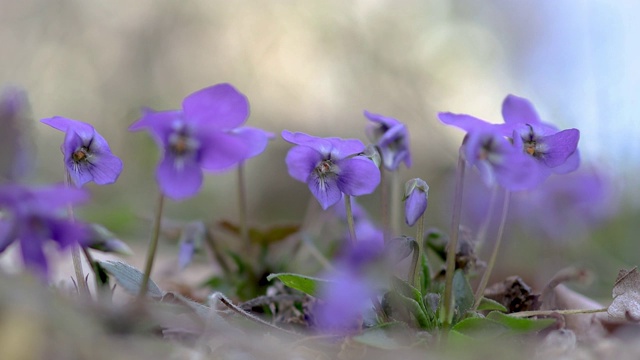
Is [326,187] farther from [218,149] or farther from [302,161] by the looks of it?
[218,149]

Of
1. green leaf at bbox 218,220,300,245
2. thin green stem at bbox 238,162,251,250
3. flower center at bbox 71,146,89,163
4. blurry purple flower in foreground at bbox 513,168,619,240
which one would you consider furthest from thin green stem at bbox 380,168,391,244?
blurry purple flower in foreground at bbox 513,168,619,240

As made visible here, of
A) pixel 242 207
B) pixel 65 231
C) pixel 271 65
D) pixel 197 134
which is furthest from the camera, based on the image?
pixel 271 65

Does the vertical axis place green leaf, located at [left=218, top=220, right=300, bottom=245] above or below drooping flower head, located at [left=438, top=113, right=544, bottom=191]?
below

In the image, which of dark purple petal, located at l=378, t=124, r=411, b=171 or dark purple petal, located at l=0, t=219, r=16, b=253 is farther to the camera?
dark purple petal, located at l=378, t=124, r=411, b=171

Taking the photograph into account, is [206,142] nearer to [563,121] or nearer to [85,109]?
[563,121]

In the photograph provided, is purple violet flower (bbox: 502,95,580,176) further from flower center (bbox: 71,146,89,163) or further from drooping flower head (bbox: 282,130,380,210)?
flower center (bbox: 71,146,89,163)

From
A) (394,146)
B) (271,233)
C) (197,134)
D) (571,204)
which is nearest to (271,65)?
(571,204)

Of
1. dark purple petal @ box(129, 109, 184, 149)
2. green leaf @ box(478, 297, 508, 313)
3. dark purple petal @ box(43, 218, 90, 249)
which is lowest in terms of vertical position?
green leaf @ box(478, 297, 508, 313)
